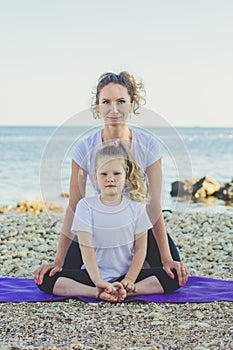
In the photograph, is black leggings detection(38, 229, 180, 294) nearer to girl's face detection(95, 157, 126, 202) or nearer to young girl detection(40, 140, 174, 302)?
young girl detection(40, 140, 174, 302)

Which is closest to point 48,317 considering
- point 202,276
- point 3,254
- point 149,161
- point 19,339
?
point 19,339

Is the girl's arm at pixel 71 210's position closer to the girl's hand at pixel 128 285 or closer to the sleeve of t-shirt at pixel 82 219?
the sleeve of t-shirt at pixel 82 219

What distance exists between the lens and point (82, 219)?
366 cm

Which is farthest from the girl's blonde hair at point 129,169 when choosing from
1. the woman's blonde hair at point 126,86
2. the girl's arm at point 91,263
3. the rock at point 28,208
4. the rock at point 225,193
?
the rock at point 225,193

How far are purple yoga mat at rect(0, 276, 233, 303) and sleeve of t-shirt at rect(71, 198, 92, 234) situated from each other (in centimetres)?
41

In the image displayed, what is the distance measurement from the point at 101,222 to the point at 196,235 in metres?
2.90

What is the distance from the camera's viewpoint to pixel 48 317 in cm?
324

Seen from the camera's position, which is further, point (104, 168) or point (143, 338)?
point (104, 168)

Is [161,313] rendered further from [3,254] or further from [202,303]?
[3,254]

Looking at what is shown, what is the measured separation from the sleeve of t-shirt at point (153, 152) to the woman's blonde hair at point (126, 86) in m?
0.23

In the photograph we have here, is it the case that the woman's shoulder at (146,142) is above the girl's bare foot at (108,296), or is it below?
above

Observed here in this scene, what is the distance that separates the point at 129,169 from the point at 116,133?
0.25 meters

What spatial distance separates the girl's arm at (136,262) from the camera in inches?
140

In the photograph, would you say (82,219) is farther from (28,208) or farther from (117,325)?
(28,208)
